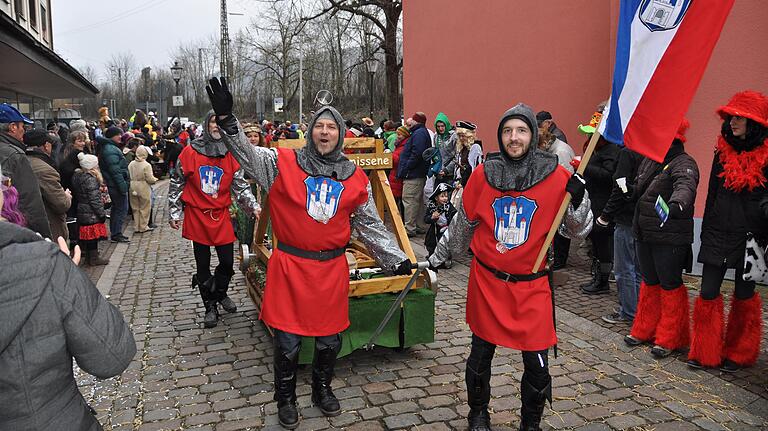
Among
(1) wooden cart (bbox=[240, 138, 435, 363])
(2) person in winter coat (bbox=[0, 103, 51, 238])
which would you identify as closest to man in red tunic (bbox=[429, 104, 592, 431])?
(1) wooden cart (bbox=[240, 138, 435, 363])

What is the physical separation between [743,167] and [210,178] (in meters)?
4.38

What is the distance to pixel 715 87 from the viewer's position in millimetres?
7195

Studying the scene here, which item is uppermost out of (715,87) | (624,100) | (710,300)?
(715,87)

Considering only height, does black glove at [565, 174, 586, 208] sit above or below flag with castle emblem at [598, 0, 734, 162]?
below

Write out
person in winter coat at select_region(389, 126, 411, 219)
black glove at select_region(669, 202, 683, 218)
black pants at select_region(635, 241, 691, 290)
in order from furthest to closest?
person in winter coat at select_region(389, 126, 411, 219) → black pants at select_region(635, 241, 691, 290) → black glove at select_region(669, 202, 683, 218)

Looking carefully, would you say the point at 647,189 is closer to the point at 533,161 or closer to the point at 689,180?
the point at 689,180

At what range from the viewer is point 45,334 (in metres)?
1.90

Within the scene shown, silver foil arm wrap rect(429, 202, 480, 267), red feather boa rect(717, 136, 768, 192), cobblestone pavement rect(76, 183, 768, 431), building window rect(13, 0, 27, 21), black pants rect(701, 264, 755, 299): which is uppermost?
building window rect(13, 0, 27, 21)

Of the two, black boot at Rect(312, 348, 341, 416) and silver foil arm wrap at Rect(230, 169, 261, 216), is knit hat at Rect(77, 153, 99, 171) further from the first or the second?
black boot at Rect(312, 348, 341, 416)

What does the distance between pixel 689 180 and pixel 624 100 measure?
1838 millimetres

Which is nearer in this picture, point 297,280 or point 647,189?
point 297,280

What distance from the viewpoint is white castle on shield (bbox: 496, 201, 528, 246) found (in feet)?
11.4

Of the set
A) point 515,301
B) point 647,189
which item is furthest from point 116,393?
point 647,189

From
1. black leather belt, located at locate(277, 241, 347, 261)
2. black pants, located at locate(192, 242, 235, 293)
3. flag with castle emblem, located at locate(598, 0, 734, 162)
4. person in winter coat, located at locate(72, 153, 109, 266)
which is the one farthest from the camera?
person in winter coat, located at locate(72, 153, 109, 266)
